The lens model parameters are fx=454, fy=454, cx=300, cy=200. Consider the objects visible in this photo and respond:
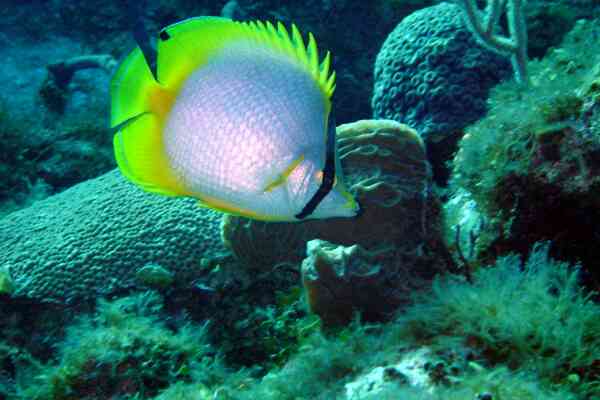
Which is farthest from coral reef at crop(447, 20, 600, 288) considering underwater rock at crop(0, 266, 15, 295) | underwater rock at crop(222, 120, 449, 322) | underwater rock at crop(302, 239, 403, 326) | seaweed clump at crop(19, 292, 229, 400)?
underwater rock at crop(0, 266, 15, 295)

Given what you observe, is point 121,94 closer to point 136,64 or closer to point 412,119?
point 136,64

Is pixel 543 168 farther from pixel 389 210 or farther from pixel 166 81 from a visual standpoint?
pixel 166 81

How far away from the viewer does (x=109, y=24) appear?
405 inches

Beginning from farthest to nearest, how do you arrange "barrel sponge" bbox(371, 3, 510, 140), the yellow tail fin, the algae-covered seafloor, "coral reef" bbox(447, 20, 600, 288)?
"barrel sponge" bbox(371, 3, 510, 140) < "coral reef" bbox(447, 20, 600, 288) < the algae-covered seafloor < the yellow tail fin

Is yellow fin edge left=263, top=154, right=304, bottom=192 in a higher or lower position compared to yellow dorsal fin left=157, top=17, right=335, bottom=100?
lower

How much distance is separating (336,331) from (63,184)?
561cm

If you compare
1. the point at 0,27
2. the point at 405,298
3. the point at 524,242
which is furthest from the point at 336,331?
the point at 0,27

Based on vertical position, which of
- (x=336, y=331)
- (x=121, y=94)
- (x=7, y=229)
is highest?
(x=121, y=94)

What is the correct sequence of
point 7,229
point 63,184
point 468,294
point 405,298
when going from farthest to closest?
point 63,184, point 7,229, point 405,298, point 468,294

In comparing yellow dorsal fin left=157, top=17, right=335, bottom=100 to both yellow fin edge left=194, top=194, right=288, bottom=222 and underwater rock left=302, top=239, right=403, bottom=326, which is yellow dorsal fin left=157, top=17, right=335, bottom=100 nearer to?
yellow fin edge left=194, top=194, right=288, bottom=222

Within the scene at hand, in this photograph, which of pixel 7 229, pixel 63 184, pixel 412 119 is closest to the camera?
pixel 7 229

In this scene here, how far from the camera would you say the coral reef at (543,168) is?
8.07ft

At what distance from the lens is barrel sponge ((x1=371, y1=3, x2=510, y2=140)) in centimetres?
533

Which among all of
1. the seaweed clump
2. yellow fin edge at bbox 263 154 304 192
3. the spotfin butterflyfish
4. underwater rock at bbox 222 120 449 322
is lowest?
the seaweed clump
